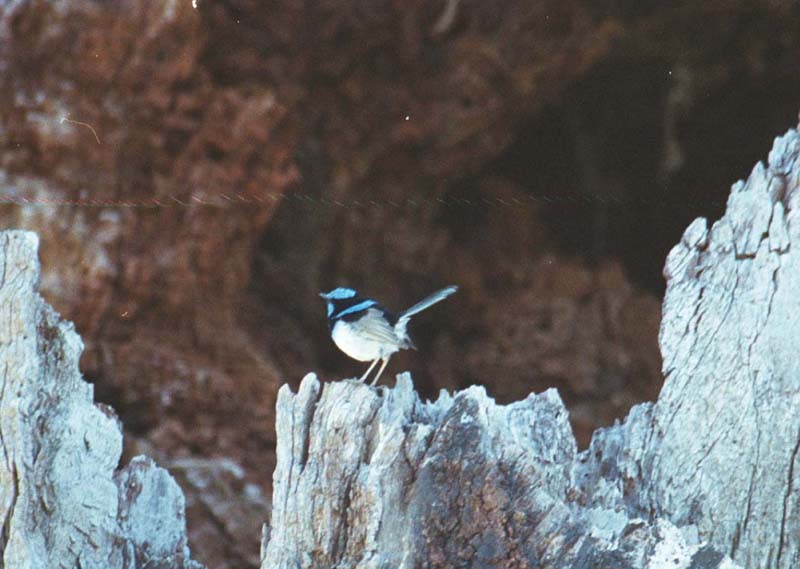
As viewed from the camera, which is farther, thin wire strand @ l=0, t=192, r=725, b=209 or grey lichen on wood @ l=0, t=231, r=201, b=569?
thin wire strand @ l=0, t=192, r=725, b=209

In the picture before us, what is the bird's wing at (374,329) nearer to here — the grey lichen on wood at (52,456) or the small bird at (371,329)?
the small bird at (371,329)

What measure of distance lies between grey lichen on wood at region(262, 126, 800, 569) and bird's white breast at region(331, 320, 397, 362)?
0.82m

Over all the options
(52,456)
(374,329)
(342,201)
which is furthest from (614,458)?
(342,201)

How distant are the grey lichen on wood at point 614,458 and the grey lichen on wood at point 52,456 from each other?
2.08 feet

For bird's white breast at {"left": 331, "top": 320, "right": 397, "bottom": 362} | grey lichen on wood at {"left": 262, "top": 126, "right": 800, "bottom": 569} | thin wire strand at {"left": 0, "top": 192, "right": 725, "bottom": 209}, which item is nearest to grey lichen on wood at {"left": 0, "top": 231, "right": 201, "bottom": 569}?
grey lichen on wood at {"left": 262, "top": 126, "right": 800, "bottom": 569}

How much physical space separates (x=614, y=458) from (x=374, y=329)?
1074 mm

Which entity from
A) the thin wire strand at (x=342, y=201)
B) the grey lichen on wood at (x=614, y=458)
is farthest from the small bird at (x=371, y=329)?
the thin wire strand at (x=342, y=201)

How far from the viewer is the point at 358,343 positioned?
173 inches

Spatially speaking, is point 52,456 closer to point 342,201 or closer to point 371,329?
point 371,329

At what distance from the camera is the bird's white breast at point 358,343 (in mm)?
4391

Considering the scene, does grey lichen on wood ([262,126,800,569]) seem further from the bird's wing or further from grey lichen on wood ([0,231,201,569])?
the bird's wing

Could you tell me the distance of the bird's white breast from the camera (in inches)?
173

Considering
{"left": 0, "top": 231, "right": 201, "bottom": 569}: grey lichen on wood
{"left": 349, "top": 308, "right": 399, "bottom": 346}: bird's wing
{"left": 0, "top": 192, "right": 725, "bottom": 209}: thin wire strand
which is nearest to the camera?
{"left": 0, "top": 231, "right": 201, "bottom": 569}: grey lichen on wood

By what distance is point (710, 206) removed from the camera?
7715 mm
